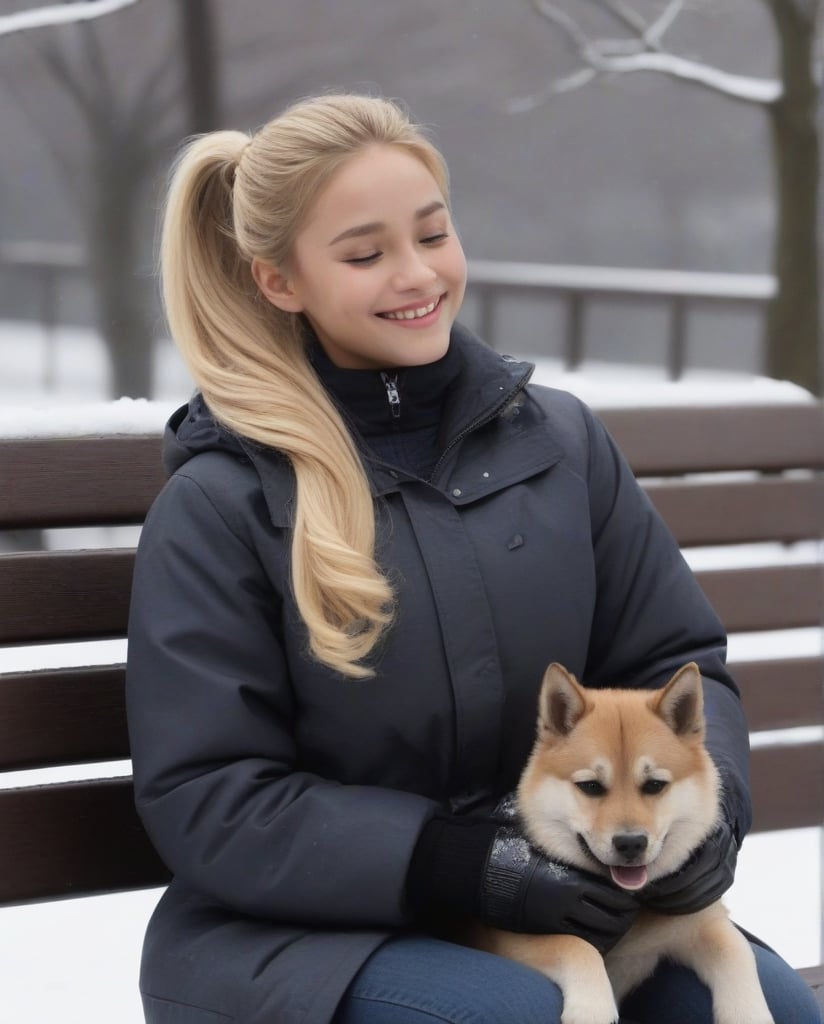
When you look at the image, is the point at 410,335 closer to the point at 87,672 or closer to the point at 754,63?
the point at 87,672

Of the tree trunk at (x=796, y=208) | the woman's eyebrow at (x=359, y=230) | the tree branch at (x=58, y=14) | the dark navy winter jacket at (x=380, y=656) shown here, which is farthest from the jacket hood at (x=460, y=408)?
the tree trunk at (x=796, y=208)

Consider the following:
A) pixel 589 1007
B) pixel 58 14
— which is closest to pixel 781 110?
pixel 58 14

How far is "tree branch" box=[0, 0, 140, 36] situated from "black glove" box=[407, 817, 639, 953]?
17.4 ft

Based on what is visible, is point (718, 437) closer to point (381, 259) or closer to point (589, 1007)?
point (381, 259)

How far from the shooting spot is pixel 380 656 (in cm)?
192

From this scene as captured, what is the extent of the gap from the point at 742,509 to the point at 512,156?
448 cm

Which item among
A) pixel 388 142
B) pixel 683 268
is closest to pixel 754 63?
pixel 683 268

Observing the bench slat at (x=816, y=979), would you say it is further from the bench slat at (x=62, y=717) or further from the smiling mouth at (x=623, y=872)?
the bench slat at (x=62, y=717)

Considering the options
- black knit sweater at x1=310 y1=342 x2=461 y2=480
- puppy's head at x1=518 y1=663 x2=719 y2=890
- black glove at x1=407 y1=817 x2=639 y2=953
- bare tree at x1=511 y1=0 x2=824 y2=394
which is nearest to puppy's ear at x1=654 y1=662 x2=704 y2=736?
puppy's head at x1=518 y1=663 x2=719 y2=890

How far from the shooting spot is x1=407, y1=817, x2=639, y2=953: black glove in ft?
5.86

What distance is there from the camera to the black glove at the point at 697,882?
1882 mm

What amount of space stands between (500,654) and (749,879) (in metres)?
1.62

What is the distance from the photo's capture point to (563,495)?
6.77ft

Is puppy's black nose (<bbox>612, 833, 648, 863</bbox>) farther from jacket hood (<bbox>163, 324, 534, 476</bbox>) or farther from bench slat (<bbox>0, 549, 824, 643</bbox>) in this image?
bench slat (<bbox>0, 549, 824, 643</bbox>)
